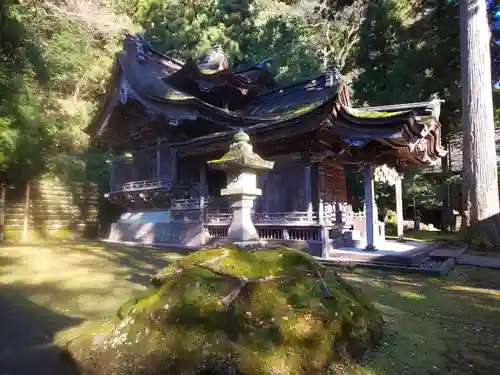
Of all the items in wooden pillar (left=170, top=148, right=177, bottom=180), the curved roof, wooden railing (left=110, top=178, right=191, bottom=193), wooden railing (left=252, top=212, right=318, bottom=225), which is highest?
the curved roof

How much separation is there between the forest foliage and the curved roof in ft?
→ 11.3

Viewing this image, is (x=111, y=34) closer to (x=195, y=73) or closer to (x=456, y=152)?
(x=195, y=73)

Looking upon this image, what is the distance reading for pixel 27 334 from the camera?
12.2ft

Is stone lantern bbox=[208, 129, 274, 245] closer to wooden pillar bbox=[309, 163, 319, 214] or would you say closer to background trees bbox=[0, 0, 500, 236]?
wooden pillar bbox=[309, 163, 319, 214]

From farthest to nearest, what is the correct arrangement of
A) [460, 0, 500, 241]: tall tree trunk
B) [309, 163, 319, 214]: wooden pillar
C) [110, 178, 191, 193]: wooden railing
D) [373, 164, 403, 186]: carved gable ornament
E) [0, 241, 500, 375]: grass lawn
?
[110, 178, 191, 193]: wooden railing < [373, 164, 403, 186]: carved gable ornament < [460, 0, 500, 241]: tall tree trunk < [309, 163, 319, 214]: wooden pillar < [0, 241, 500, 375]: grass lawn

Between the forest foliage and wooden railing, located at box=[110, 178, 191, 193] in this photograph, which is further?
wooden railing, located at box=[110, 178, 191, 193]

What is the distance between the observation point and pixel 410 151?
11078 mm

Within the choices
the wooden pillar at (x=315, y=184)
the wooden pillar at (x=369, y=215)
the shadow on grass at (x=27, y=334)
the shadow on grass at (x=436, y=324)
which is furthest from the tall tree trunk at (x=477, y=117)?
the shadow on grass at (x=27, y=334)

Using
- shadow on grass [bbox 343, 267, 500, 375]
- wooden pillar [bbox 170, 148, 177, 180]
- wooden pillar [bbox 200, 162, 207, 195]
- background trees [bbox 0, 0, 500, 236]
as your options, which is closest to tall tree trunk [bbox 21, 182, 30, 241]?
background trees [bbox 0, 0, 500, 236]

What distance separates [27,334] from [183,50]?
23.3m

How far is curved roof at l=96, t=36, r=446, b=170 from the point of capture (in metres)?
8.89

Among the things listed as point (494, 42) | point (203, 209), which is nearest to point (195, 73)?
point (203, 209)

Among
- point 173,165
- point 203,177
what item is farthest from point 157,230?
point 203,177

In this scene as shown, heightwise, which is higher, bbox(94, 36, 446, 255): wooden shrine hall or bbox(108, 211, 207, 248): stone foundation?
bbox(94, 36, 446, 255): wooden shrine hall
